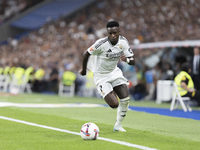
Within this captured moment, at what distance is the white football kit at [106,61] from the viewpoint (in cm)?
795

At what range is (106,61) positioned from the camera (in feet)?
26.8

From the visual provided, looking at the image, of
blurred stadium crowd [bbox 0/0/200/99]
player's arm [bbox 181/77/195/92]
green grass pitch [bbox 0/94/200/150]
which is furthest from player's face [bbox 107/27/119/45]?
blurred stadium crowd [bbox 0/0/200/99]

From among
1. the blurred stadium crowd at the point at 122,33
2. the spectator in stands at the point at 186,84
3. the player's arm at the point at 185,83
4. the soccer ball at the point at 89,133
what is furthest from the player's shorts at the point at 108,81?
the blurred stadium crowd at the point at 122,33

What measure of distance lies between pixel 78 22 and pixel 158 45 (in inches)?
715

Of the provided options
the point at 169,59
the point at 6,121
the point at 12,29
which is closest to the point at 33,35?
the point at 12,29

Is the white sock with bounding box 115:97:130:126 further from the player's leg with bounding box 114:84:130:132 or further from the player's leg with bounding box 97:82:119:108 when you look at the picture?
the player's leg with bounding box 97:82:119:108

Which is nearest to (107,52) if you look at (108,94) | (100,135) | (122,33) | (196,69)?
(108,94)

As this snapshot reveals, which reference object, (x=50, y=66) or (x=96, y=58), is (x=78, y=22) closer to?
(x=50, y=66)

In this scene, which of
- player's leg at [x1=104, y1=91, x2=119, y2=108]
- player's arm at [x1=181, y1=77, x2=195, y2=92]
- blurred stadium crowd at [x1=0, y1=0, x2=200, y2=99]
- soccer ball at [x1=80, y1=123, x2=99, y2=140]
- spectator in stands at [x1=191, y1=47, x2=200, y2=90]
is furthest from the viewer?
blurred stadium crowd at [x1=0, y1=0, x2=200, y2=99]

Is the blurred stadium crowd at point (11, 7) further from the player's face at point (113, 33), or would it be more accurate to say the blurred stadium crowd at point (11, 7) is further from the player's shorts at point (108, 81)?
the player's face at point (113, 33)

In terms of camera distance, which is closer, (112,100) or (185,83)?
(112,100)

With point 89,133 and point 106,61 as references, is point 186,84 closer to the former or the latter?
point 106,61

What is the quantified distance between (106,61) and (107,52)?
0.26 metres

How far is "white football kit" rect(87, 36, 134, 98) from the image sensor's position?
7.95 m
